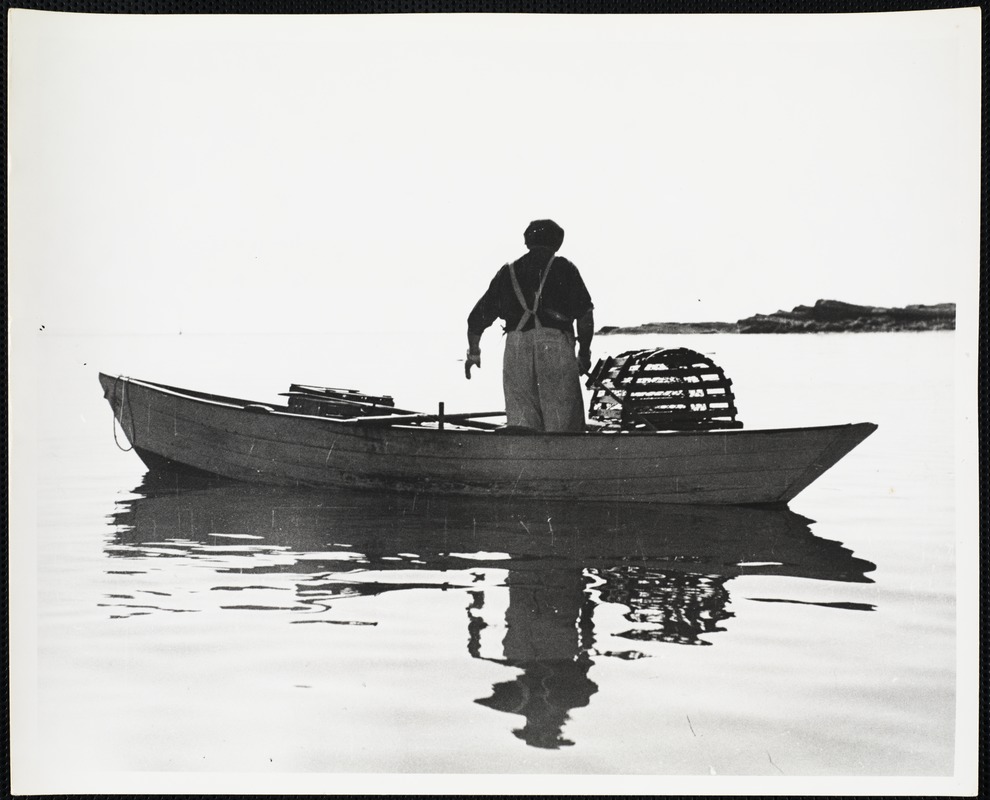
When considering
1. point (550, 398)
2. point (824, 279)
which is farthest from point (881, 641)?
point (550, 398)

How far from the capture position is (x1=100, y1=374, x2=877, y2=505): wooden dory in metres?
4.93

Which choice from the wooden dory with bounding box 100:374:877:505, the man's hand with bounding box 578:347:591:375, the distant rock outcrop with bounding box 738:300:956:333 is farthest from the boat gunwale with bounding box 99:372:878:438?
the distant rock outcrop with bounding box 738:300:956:333

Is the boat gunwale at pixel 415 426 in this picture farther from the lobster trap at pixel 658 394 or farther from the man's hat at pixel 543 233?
the man's hat at pixel 543 233

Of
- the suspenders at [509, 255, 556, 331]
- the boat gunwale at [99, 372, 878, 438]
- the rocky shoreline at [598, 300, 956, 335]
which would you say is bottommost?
the boat gunwale at [99, 372, 878, 438]

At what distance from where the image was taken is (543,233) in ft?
14.3

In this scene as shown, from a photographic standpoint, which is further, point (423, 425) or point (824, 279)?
point (423, 425)

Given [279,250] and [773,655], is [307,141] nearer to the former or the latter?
[279,250]

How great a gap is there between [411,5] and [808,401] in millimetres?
2493

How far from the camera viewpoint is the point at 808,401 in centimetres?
443

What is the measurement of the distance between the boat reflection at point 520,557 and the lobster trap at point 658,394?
0.52 meters

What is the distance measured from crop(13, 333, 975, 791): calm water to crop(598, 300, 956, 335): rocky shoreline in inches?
2.6

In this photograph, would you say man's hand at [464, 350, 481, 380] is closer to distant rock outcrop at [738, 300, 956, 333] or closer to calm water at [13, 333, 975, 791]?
calm water at [13, 333, 975, 791]

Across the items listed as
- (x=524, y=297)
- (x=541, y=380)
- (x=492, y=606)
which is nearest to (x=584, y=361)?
(x=541, y=380)

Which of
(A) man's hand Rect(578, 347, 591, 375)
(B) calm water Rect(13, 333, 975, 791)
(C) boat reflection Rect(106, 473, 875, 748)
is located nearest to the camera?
(B) calm water Rect(13, 333, 975, 791)
